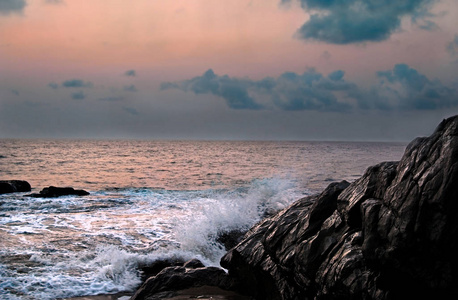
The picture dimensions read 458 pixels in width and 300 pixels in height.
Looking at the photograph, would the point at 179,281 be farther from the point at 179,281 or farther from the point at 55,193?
the point at 55,193

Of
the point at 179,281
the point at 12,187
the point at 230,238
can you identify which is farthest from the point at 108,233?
the point at 12,187

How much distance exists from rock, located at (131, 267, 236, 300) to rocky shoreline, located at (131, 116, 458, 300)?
239mm

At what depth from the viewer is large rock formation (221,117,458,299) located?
432 centimetres

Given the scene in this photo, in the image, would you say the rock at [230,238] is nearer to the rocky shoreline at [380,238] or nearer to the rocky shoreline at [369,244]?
the rocky shoreline at [369,244]

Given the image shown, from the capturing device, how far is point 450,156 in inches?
174

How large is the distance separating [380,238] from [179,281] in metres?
4.36

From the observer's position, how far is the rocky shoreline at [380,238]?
171 inches

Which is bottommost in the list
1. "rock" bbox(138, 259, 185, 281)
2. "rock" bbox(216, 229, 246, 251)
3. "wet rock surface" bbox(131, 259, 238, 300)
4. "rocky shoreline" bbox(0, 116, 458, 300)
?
"rock" bbox(138, 259, 185, 281)

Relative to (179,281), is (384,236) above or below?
above

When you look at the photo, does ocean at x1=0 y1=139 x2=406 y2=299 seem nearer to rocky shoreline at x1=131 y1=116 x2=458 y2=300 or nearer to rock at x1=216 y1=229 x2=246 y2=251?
rock at x1=216 y1=229 x2=246 y2=251

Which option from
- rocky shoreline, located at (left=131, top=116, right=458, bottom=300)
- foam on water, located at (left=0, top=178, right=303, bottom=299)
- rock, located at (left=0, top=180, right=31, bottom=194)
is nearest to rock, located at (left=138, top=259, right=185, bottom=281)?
foam on water, located at (left=0, top=178, right=303, bottom=299)

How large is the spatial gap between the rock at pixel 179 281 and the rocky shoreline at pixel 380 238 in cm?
24

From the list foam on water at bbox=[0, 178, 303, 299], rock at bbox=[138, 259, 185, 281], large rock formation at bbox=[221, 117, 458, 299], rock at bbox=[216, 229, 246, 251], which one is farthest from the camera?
rock at bbox=[216, 229, 246, 251]

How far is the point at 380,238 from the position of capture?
15.6 feet
